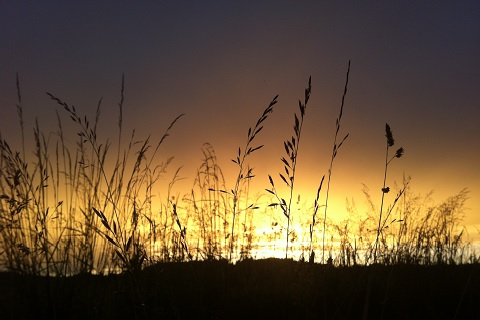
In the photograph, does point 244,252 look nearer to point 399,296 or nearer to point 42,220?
point 399,296

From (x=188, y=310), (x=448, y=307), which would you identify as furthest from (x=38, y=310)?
(x=448, y=307)

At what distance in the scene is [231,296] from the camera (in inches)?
127

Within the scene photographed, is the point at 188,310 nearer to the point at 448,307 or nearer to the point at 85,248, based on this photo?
the point at 85,248

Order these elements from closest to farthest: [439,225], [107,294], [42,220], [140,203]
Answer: [107,294]
[42,220]
[140,203]
[439,225]

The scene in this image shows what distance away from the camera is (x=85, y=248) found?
10.9 feet

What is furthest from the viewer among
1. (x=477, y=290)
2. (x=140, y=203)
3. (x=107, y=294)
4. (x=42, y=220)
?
(x=140, y=203)

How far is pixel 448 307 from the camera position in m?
3.28

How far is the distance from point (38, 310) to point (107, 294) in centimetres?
42

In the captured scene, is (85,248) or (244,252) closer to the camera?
(85,248)

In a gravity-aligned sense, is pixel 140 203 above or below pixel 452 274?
above

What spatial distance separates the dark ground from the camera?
268cm

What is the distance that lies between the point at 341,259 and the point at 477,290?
1.58m

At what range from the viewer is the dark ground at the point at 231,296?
2.68m

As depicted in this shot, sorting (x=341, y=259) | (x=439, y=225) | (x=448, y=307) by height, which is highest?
(x=439, y=225)
